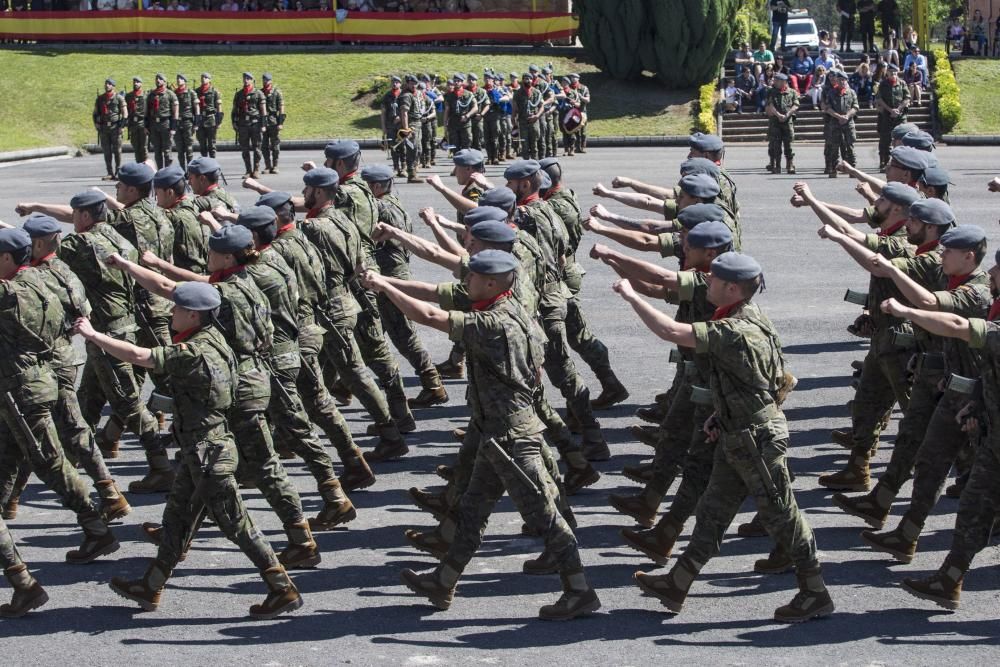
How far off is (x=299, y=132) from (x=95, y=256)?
28542 mm

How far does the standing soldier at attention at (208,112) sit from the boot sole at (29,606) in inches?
925

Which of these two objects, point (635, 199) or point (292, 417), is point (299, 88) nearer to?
point (635, 199)

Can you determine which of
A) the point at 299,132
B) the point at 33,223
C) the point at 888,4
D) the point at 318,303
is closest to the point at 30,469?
the point at 33,223

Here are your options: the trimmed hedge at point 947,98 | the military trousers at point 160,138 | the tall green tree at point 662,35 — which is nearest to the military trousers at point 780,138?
the trimmed hedge at point 947,98

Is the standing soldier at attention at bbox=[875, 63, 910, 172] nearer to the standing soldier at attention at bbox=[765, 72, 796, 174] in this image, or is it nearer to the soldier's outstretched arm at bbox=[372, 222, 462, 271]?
the standing soldier at attention at bbox=[765, 72, 796, 174]

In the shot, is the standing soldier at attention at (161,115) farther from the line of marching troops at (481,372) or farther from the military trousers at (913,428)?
the military trousers at (913,428)

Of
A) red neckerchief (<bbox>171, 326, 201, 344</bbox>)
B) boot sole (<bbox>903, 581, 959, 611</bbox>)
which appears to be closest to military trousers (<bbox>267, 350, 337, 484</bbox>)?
red neckerchief (<bbox>171, 326, 201, 344</bbox>)

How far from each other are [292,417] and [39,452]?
60.3 inches

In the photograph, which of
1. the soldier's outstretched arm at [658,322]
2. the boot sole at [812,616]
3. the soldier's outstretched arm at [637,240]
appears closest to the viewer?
the soldier's outstretched arm at [658,322]

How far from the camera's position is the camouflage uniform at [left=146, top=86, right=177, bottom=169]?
30.0m

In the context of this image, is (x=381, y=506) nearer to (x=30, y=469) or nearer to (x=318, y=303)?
(x=318, y=303)

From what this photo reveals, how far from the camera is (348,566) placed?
912 centimetres

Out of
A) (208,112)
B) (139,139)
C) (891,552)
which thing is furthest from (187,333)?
(208,112)

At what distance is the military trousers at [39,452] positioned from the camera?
9.13 m
